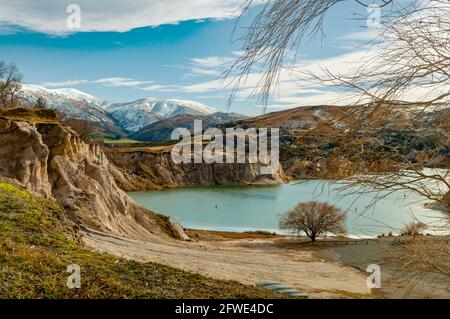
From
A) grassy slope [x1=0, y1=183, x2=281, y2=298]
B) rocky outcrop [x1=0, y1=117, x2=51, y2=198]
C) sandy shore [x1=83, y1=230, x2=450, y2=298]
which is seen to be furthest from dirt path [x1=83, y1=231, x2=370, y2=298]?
rocky outcrop [x1=0, y1=117, x2=51, y2=198]

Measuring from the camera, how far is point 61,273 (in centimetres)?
686

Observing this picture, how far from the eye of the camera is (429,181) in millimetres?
3365

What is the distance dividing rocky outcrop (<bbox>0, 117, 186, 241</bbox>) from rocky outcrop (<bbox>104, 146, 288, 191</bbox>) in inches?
2131

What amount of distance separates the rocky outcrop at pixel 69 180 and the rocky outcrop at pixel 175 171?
5412 centimetres

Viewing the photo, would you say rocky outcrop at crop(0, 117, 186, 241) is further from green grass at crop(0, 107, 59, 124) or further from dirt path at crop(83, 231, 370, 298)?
dirt path at crop(83, 231, 370, 298)

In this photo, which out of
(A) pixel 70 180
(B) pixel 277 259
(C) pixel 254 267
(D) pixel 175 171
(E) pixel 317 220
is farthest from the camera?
(D) pixel 175 171

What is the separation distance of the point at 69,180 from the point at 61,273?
19.6 m

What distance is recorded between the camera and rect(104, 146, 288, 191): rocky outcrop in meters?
87.3

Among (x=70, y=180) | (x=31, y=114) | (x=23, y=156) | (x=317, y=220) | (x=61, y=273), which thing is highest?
(x=31, y=114)

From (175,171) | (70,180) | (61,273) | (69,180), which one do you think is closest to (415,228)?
(61,273)

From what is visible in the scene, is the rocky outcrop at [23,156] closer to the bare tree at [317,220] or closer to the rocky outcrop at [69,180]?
the rocky outcrop at [69,180]

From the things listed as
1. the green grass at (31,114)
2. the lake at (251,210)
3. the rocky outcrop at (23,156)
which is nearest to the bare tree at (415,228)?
the rocky outcrop at (23,156)

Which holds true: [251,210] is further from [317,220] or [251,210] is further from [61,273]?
[61,273]

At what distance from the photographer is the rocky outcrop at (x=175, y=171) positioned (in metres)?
87.3
